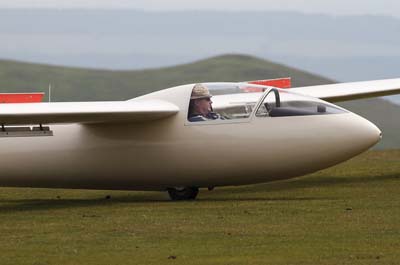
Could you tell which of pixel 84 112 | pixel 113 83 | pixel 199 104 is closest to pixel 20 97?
pixel 84 112

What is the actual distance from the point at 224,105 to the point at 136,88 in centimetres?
15406

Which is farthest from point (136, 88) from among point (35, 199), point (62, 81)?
point (35, 199)

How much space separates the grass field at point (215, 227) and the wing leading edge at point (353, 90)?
5318 mm

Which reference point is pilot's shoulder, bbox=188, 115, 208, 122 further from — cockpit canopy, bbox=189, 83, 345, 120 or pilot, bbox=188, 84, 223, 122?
cockpit canopy, bbox=189, 83, 345, 120

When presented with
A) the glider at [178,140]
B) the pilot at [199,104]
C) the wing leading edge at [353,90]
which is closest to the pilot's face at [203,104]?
the pilot at [199,104]

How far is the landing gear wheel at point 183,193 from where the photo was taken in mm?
29609

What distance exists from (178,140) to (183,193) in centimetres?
165

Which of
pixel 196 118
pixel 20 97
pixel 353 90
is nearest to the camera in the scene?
pixel 196 118

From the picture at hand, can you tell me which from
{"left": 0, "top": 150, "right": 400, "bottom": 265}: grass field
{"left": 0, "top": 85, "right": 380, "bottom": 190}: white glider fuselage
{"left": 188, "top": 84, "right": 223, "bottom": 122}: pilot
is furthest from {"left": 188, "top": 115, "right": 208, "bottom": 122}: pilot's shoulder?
{"left": 0, "top": 150, "right": 400, "bottom": 265}: grass field

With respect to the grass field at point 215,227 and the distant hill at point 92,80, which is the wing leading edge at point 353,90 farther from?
the distant hill at point 92,80

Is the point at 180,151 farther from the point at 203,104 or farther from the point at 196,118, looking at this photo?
the point at 203,104

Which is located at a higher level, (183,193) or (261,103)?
(261,103)

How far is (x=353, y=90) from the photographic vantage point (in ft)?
127

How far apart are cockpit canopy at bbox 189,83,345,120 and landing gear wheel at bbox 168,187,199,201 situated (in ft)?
7.51
